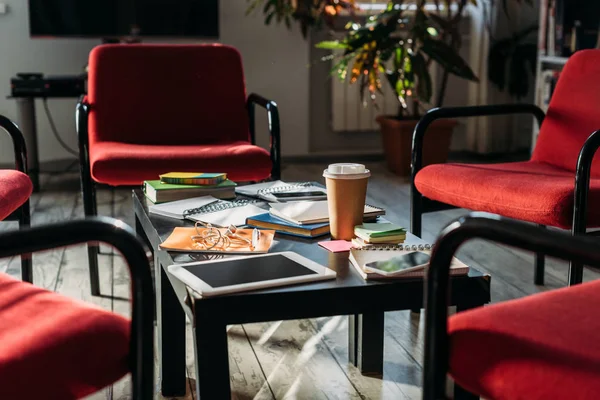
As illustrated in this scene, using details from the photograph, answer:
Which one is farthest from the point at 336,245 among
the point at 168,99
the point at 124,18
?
the point at 124,18

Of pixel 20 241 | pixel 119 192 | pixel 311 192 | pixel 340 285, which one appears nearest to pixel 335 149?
pixel 119 192

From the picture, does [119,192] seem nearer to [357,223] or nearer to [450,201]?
[450,201]

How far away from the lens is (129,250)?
1019 millimetres

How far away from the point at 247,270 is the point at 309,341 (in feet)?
2.38

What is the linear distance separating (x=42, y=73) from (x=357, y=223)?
3.12 meters

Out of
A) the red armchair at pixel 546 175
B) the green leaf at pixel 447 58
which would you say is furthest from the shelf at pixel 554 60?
the red armchair at pixel 546 175

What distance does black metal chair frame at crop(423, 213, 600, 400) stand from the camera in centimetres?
94

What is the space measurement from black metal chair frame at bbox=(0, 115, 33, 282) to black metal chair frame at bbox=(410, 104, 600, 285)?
103cm

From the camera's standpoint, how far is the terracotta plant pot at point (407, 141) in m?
4.22

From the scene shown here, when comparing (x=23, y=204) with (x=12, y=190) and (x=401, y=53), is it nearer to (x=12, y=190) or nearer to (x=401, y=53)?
(x=12, y=190)

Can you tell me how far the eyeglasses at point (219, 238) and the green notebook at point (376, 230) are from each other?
20 centimetres

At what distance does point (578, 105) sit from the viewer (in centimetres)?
234

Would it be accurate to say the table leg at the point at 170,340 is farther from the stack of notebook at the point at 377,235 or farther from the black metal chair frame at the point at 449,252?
the black metal chair frame at the point at 449,252

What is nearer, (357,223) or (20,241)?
(20,241)
